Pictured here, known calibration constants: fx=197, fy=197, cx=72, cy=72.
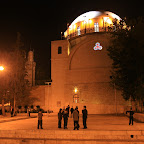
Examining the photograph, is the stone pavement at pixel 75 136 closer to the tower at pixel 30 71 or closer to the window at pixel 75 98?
the window at pixel 75 98

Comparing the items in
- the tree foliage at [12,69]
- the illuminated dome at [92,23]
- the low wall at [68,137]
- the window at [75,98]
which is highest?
the illuminated dome at [92,23]

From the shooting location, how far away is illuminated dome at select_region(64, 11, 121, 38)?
104ft

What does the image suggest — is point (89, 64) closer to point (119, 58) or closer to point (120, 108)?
point (120, 108)

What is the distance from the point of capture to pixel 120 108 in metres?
24.6

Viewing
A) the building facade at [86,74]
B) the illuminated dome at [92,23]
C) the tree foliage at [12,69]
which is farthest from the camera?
the illuminated dome at [92,23]

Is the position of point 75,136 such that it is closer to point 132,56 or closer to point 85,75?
point 132,56

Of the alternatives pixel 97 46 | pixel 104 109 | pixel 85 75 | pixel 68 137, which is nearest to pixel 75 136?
pixel 68 137

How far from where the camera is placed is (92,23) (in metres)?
32.1

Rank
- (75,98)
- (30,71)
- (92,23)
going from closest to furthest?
1. (75,98)
2. (92,23)
3. (30,71)

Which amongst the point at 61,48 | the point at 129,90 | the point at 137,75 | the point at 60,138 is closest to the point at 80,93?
the point at 61,48

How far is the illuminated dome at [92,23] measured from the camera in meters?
31.6

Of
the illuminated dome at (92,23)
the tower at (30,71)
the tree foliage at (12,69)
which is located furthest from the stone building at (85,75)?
the tower at (30,71)

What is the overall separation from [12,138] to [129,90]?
1211 centimetres

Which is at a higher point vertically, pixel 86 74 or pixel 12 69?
pixel 12 69
